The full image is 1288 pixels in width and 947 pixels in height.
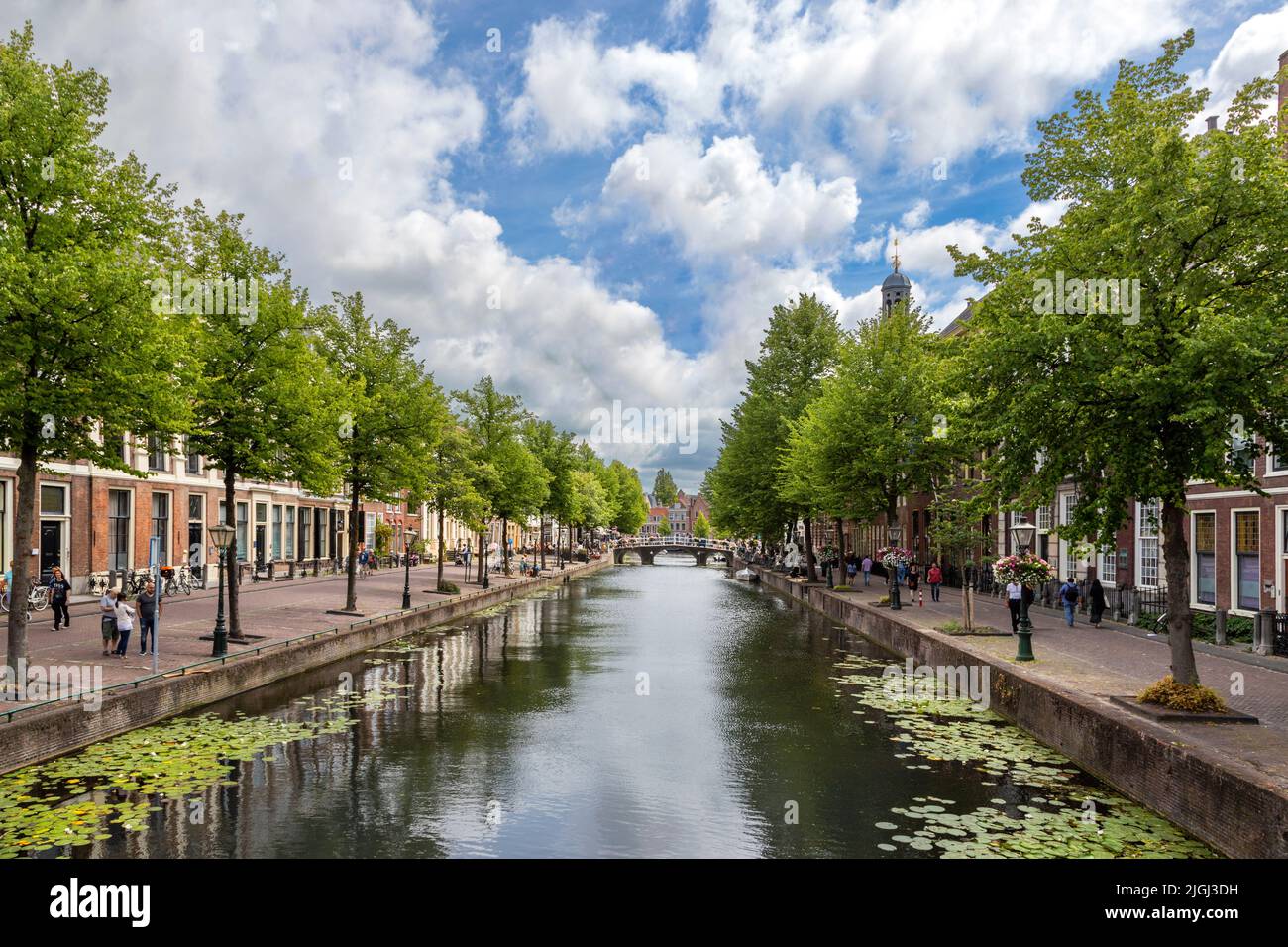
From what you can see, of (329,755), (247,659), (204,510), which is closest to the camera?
(329,755)

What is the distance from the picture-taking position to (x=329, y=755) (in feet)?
44.2

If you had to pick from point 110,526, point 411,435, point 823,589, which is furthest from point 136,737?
point 823,589

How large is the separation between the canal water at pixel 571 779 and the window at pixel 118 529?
18507 millimetres

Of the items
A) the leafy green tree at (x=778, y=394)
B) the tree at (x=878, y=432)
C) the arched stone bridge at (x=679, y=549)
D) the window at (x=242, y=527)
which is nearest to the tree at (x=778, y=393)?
the leafy green tree at (x=778, y=394)

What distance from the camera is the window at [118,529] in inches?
1346

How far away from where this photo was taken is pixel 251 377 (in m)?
21.2

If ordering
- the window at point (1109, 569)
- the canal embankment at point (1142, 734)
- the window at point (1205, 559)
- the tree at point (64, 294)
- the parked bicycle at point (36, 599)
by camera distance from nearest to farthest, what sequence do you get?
the canal embankment at point (1142, 734) → the tree at point (64, 294) → the window at point (1205, 559) → the parked bicycle at point (36, 599) → the window at point (1109, 569)

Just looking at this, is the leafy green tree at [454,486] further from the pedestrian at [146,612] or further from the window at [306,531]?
the window at [306,531]

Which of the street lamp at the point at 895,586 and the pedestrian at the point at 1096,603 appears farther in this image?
the street lamp at the point at 895,586

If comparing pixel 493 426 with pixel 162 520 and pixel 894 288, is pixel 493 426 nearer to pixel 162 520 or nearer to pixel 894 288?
pixel 162 520

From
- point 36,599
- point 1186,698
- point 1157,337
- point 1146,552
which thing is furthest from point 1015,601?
point 36,599

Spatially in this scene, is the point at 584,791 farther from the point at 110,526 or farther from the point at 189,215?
the point at 110,526

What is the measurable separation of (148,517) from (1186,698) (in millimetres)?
37901
